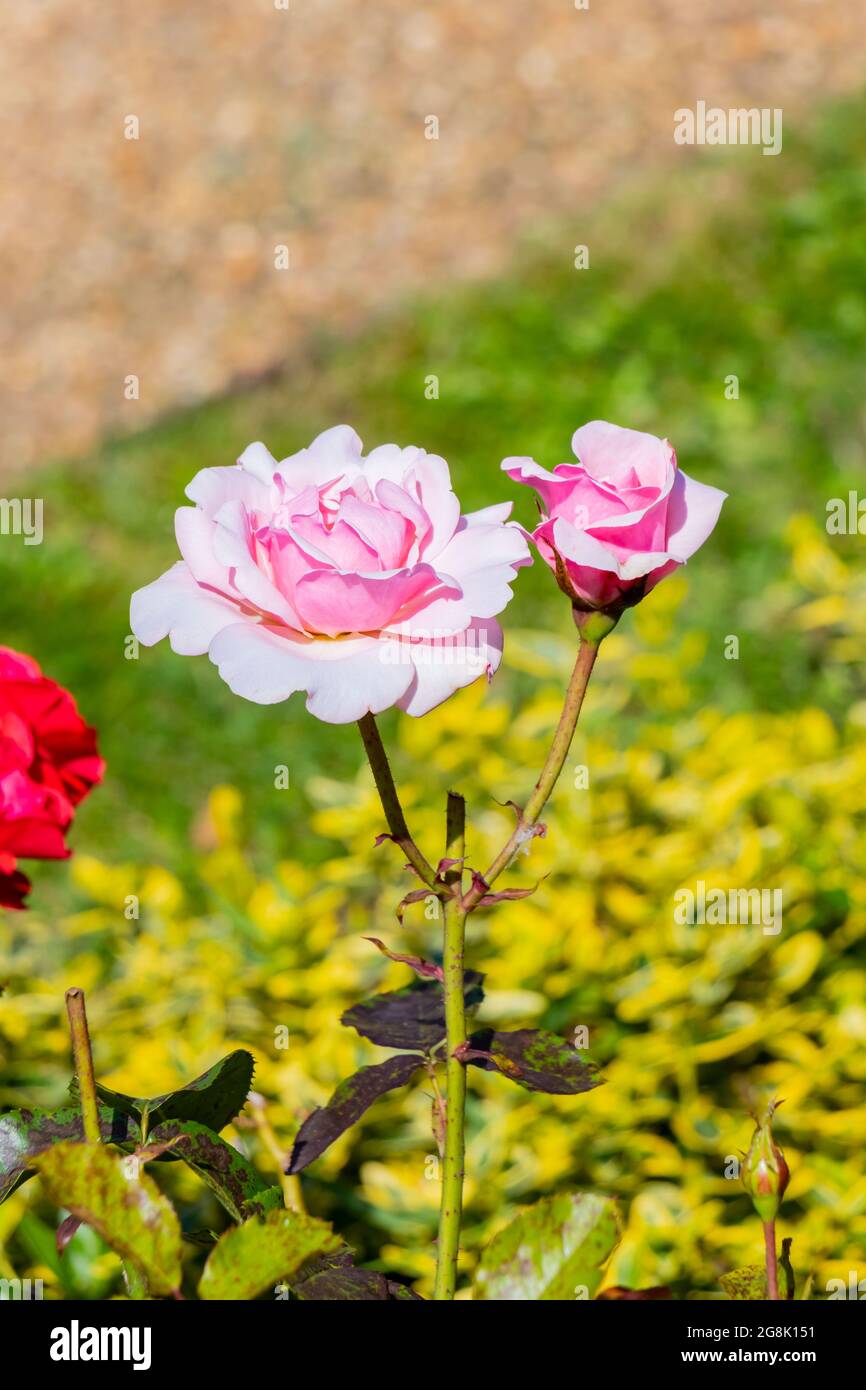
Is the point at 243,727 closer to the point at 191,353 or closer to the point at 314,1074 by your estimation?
the point at 314,1074

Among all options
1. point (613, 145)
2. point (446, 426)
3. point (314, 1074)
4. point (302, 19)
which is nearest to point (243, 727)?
point (446, 426)

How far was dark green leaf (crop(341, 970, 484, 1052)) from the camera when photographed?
1.06 m

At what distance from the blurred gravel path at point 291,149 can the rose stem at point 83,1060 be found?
4.58 meters

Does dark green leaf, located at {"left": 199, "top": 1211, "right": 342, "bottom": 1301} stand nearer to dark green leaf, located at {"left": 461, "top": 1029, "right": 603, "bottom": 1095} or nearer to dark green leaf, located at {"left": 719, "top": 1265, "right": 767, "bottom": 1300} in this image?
dark green leaf, located at {"left": 461, "top": 1029, "right": 603, "bottom": 1095}

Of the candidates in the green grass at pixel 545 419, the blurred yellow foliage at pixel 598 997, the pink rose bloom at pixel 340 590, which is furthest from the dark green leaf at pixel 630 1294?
the green grass at pixel 545 419

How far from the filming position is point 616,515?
3.04 feet

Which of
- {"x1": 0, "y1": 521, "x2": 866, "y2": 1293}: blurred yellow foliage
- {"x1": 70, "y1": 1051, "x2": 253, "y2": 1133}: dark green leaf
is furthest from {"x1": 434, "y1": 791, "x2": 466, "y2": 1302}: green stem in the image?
{"x1": 0, "y1": 521, "x2": 866, "y2": 1293}: blurred yellow foliage

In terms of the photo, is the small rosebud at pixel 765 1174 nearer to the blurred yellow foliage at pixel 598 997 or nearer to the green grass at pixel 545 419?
the blurred yellow foliage at pixel 598 997

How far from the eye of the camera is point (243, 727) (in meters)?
3.60

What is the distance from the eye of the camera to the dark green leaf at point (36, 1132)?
0.94 meters

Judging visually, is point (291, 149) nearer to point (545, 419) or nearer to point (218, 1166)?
point (545, 419)

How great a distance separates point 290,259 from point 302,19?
4.72 ft

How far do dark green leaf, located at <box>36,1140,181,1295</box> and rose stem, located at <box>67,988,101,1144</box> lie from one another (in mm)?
63

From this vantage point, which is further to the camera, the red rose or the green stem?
the red rose
